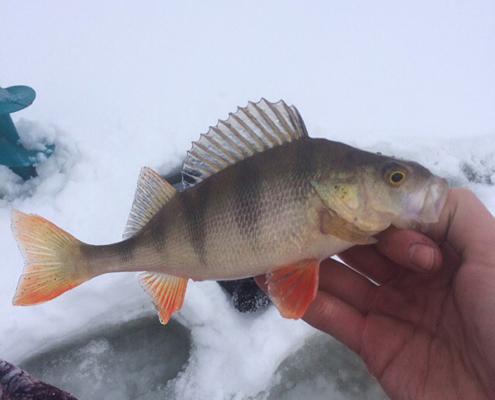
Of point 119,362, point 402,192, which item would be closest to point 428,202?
point 402,192

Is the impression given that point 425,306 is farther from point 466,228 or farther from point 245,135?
point 245,135

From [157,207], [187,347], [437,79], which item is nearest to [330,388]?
[187,347]

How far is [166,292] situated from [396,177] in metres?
0.68

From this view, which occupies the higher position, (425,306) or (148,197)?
(148,197)

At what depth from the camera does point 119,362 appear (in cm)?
186

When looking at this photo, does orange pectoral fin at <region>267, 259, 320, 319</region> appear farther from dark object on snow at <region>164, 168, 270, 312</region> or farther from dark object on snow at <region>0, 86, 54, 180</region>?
dark object on snow at <region>0, 86, 54, 180</region>

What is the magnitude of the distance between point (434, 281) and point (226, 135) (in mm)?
663

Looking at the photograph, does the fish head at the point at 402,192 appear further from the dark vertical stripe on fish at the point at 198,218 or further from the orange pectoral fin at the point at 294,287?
the dark vertical stripe on fish at the point at 198,218

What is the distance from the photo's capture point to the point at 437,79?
278 cm

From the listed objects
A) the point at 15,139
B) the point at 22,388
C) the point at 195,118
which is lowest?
the point at 22,388

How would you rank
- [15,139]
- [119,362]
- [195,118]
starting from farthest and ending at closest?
[195,118]
[15,139]
[119,362]

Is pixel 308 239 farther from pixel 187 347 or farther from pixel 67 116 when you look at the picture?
pixel 67 116

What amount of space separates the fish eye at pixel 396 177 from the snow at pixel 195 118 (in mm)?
986

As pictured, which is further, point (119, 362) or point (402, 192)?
point (119, 362)
